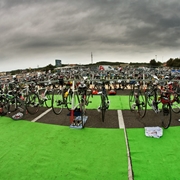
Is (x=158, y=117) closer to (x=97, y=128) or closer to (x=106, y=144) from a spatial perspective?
(x=97, y=128)

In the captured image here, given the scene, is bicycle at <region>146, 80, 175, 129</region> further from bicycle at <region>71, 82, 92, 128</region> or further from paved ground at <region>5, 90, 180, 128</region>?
bicycle at <region>71, 82, 92, 128</region>

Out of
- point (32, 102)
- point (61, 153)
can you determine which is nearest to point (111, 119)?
point (61, 153)

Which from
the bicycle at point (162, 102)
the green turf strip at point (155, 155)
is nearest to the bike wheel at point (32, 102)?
the green turf strip at point (155, 155)

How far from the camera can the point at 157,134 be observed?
3.95 metres

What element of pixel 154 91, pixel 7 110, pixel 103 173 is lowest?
pixel 103 173

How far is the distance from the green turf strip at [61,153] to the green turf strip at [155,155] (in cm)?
25

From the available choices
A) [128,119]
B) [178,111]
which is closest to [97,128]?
[128,119]

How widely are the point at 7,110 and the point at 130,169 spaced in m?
5.12

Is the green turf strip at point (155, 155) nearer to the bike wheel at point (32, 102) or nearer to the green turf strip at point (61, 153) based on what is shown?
the green turf strip at point (61, 153)

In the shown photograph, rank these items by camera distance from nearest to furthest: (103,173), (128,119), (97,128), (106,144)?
(103,173) < (106,144) < (97,128) < (128,119)

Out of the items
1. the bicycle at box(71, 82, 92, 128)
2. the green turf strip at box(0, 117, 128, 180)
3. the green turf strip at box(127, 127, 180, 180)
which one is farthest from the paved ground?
the green turf strip at box(127, 127, 180, 180)

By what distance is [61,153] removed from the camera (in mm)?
3297

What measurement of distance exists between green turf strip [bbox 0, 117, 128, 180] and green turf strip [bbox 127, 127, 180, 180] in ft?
0.82

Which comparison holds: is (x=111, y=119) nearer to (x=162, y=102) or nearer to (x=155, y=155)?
(x=162, y=102)
